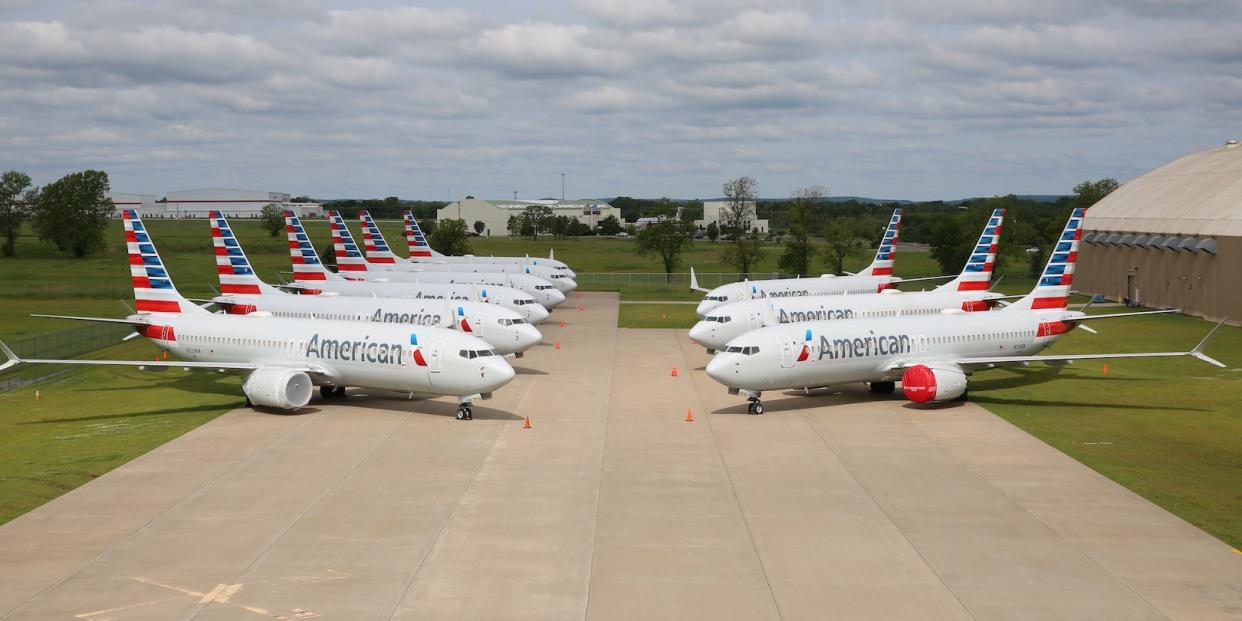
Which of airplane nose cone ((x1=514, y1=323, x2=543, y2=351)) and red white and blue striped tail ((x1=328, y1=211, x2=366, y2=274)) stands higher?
red white and blue striped tail ((x1=328, y1=211, x2=366, y2=274))

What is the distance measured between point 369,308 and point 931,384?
29.7 meters

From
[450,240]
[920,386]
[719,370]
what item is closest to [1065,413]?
[920,386]

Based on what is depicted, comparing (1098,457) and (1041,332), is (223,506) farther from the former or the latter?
(1041,332)

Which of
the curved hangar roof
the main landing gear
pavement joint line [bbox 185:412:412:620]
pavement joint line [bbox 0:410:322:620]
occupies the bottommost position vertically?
pavement joint line [bbox 0:410:322:620]

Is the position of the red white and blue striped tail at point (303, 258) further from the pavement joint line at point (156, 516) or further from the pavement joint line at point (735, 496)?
the pavement joint line at point (156, 516)

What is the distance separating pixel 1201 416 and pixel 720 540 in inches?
1073

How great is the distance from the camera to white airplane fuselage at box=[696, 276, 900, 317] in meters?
68.4

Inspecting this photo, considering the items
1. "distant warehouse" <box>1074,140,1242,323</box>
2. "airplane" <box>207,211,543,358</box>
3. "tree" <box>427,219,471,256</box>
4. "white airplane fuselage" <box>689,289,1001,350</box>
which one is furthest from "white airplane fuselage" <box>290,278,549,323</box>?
"tree" <box>427,219,471,256</box>

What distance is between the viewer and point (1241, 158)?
93.3 metres

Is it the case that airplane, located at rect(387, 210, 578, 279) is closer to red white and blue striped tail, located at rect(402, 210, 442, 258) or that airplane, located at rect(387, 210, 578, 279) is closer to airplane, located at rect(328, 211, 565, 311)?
red white and blue striped tail, located at rect(402, 210, 442, 258)

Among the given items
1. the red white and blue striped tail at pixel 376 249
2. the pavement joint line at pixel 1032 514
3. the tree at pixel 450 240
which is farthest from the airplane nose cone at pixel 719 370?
the tree at pixel 450 240

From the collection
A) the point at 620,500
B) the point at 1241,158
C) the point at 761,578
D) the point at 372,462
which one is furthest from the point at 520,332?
the point at 1241,158

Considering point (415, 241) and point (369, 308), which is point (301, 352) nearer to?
point (369, 308)

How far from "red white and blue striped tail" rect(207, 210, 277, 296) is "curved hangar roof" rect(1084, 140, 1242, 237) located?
68136 millimetres
